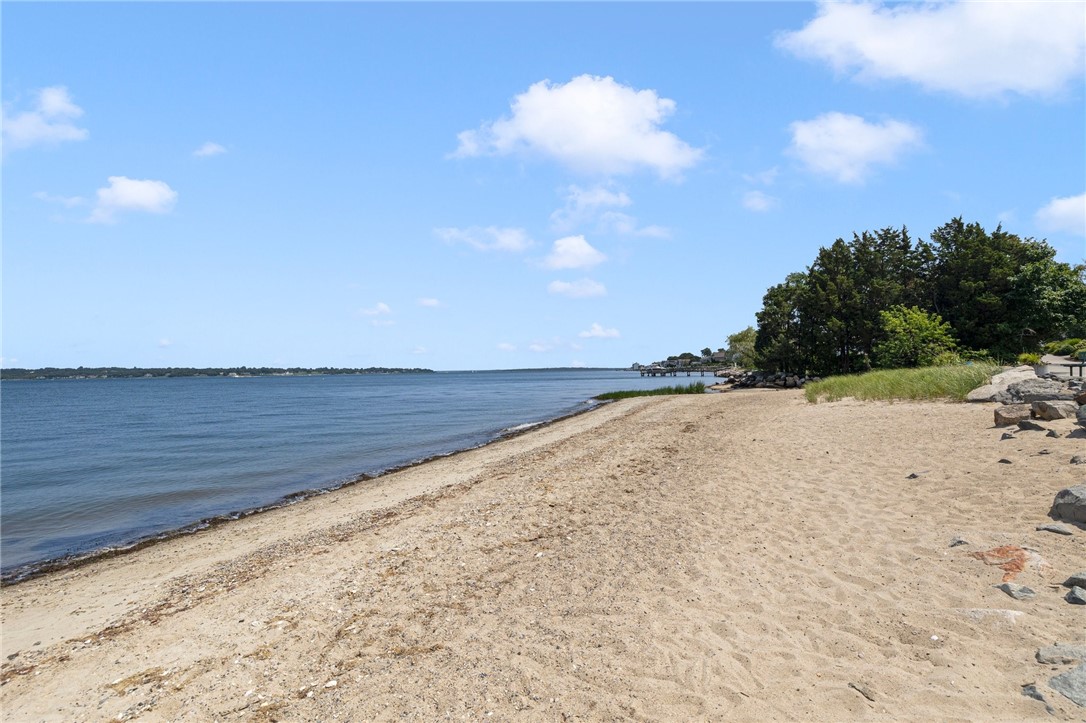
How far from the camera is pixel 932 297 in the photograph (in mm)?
43125

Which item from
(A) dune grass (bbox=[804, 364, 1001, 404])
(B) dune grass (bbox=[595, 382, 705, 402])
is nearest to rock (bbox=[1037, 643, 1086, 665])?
(A) dune grass (bbox=[804, 364, 1001, 404])

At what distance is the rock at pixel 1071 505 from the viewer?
6965 mm

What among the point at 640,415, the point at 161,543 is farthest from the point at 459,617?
the point at 640,415

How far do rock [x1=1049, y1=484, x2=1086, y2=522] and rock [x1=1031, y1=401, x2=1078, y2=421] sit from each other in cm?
636

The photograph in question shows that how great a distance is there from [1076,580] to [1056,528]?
1.75 metres

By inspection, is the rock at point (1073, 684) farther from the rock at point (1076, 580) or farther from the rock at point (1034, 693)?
the rock at point (1076, 580)

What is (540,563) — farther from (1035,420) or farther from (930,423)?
(930,423)

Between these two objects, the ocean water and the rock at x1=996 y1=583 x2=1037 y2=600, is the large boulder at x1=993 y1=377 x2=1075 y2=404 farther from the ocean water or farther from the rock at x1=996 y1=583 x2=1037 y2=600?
the ocean water

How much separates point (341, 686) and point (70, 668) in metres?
3.72

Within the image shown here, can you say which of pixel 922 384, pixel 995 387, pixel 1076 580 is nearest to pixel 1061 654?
pixel 1076 580

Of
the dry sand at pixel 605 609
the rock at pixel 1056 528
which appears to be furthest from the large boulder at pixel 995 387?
the rock at pixel 1056 528

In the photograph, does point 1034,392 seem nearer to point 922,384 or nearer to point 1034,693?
point 922,384

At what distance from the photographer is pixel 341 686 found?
4805mm

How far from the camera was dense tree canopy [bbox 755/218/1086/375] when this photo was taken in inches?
1382
